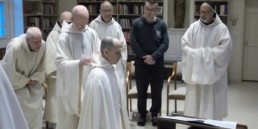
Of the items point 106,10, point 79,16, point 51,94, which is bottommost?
point 51,94

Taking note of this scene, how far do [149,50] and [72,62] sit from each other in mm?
1518

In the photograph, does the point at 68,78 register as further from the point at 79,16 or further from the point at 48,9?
the point at 48,9

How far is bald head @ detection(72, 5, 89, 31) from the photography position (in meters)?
3.21

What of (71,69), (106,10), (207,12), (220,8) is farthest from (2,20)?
(220,8)

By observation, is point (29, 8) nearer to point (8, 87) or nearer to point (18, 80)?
point (18, 80)

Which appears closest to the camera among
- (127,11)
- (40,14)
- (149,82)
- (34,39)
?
(34,39)

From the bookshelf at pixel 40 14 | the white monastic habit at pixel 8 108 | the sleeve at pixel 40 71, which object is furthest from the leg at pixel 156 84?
→ the bookshelf at pixel 40 14

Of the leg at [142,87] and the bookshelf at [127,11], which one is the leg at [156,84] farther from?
the bookshelf at [127,11]

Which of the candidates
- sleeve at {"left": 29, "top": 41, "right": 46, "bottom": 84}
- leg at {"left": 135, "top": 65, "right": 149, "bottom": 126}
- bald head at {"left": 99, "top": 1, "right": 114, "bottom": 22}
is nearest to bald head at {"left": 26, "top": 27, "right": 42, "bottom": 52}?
sleeve at {"left": 29, "top": 41, "right": 46, "bottom": 84}

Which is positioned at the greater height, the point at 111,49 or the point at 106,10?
the point at 106,10

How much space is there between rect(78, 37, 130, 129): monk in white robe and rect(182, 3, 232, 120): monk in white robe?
1443 millimetres

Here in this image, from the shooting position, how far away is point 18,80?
359 cm

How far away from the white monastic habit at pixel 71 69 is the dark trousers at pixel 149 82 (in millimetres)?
1160

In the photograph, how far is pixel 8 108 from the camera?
106 centimetres
